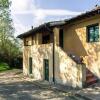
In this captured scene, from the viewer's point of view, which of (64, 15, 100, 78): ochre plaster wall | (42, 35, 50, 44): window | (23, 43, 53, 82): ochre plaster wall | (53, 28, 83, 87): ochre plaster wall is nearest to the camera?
(53, 28, 83, 87): ochre plaster wall

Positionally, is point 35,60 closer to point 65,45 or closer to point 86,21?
point 65,45

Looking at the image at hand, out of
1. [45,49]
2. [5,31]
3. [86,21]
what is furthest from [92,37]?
[5,31]

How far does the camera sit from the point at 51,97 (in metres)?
16.1

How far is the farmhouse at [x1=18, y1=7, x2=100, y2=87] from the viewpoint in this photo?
742 inches

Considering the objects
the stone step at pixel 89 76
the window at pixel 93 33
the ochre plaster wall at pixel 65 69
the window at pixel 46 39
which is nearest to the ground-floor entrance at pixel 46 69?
the ochre plaster wall at pixel 65 69

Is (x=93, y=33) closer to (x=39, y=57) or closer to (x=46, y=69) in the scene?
(x=46, y=69)

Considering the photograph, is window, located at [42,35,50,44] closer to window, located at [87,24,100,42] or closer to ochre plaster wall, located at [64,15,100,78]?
ochre plaster wall, located at [64,15,100,78]

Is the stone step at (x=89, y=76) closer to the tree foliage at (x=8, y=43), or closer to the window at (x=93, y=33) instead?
the window at (x=93, y=33)

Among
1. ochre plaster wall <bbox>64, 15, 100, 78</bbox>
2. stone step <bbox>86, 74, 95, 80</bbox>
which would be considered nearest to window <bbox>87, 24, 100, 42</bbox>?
ochre plaster wall <bbox>64, 15, 100, 78</bbox>

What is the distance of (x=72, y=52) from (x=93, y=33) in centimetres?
345

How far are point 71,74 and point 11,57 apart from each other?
86.9ft

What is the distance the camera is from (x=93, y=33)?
792 inches

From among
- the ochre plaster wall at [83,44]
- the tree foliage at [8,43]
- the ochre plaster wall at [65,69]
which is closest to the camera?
the ochre plaster wall at [65,69]

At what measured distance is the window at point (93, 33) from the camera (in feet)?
64.4
